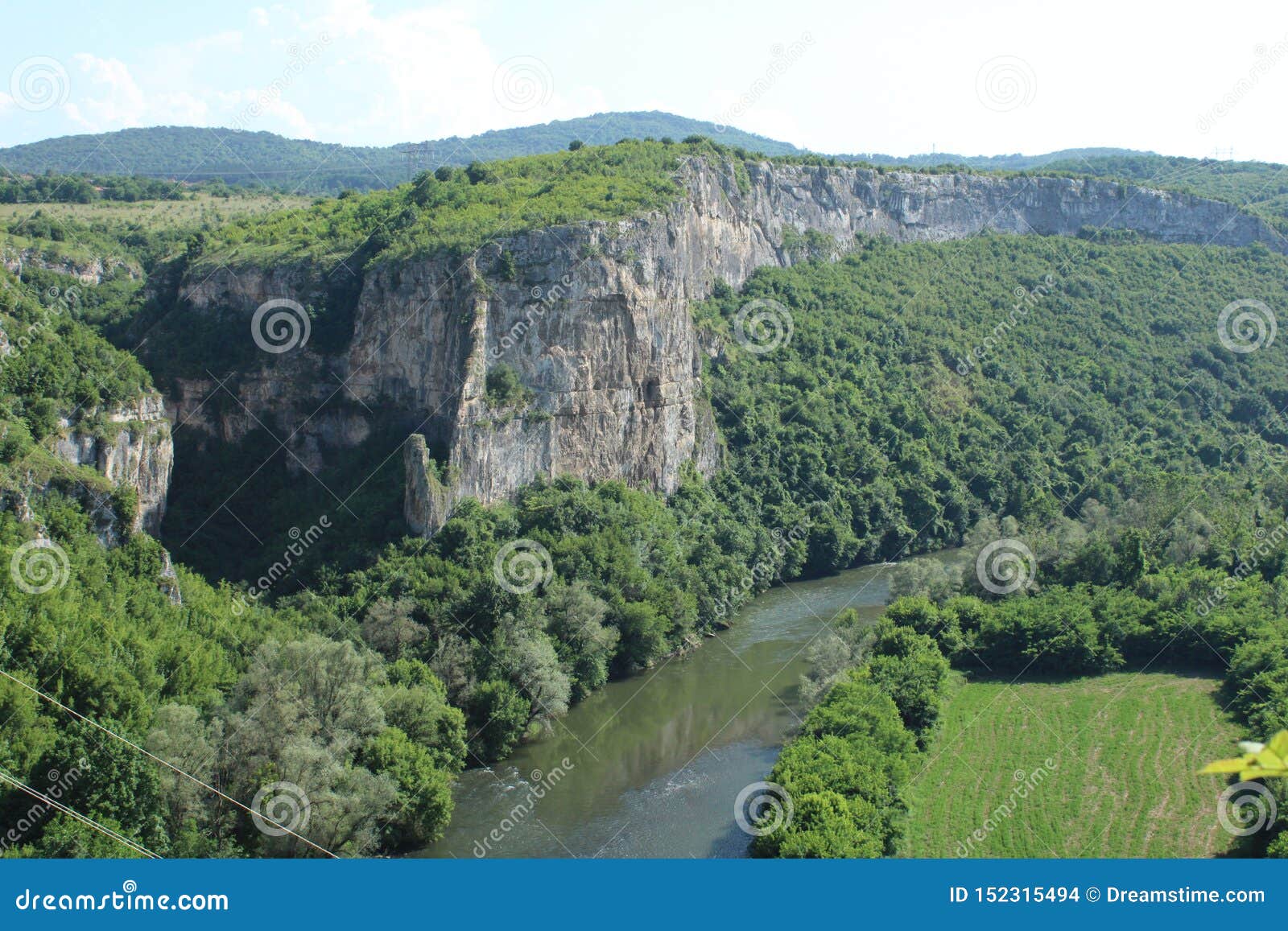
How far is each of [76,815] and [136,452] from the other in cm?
1754

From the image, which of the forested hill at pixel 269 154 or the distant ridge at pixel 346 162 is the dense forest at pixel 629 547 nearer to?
the distant ridge at pixel 346 162

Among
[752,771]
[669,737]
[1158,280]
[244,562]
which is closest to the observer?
[752,771]

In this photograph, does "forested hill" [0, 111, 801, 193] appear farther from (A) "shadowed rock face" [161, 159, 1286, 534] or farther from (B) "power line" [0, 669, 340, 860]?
(B) "power line" [0, 669, 340, 860]

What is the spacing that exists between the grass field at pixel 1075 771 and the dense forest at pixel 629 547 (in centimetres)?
135

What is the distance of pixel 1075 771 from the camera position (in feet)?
96.6

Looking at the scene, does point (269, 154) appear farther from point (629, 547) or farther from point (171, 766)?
point (171, 766)

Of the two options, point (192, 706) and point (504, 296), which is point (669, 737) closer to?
point (192, 706)

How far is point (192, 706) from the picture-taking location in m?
27.3

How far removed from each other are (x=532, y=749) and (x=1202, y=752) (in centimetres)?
1914

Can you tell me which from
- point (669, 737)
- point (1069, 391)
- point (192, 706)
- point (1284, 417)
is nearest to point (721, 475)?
point (669, 737)

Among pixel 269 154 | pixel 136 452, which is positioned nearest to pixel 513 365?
pixel 136 452

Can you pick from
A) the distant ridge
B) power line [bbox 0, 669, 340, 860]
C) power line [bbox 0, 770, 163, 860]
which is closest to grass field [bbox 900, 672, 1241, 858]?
power line [bbox 0, 669, 340, 860]

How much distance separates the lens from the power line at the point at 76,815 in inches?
870

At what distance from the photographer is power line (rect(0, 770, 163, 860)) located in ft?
72.5
